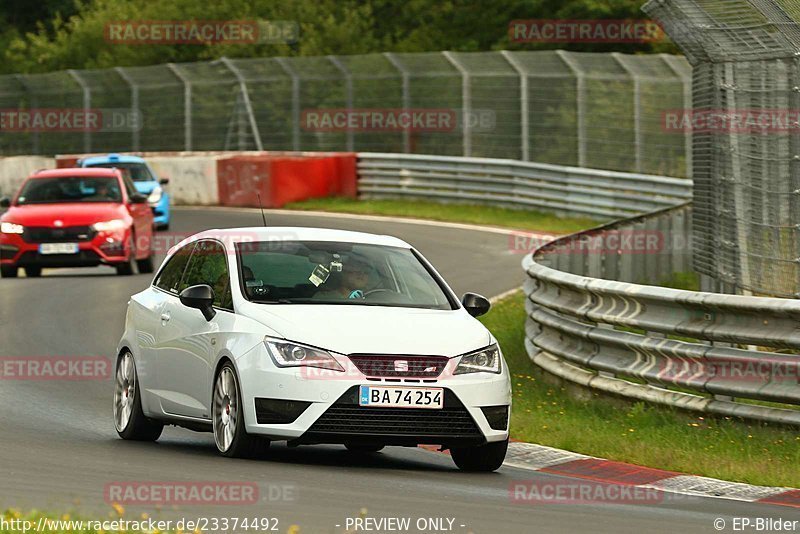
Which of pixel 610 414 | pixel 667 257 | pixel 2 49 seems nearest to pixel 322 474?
pixel 610 414

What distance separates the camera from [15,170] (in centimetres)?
5028

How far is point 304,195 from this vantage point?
40094mm

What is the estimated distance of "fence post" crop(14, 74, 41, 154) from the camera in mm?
48531

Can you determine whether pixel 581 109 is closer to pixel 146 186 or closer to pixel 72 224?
pixel 146 186

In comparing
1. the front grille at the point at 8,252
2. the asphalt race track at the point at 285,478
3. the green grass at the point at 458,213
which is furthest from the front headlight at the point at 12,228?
the green grass at the point at 458,213

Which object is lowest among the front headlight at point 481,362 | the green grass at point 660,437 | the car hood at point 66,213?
the car hood at point 66,213

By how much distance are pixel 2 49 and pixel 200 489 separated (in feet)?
231

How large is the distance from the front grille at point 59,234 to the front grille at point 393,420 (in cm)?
1488

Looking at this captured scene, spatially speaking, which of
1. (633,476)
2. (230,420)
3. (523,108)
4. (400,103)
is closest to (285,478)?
(230,420)

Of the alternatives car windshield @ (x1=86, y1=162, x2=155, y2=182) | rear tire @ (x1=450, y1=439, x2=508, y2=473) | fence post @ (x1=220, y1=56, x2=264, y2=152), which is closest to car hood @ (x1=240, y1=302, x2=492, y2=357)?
rear tire @ (x1=450, y1=439, x2=508, y2=473)

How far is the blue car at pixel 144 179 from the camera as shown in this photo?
33.7 meters

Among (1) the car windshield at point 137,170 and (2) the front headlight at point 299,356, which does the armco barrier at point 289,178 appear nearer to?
(1) the car windshield at point 137,170

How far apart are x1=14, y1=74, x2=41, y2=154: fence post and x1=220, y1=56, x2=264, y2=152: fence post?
22.3 feet

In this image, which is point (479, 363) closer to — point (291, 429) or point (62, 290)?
point (291, 429)
